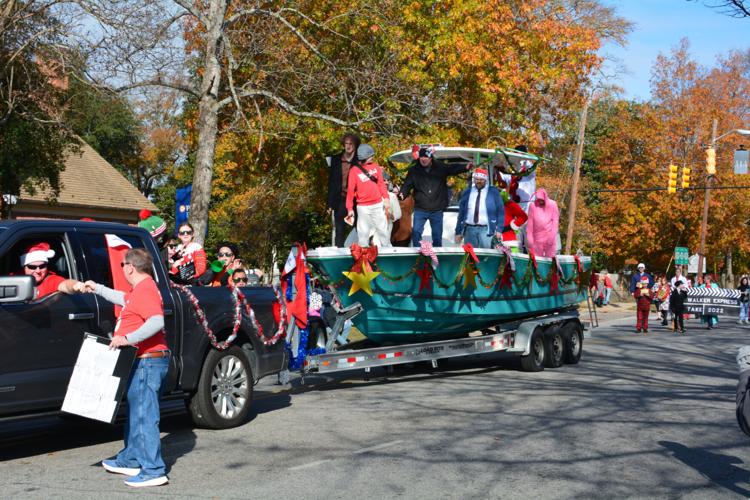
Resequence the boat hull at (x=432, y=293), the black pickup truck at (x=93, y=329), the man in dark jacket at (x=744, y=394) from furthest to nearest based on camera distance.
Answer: the boat hull at (x=432, y=293) → the black pickup truck at (x=93, y=329) → the man in dark jacket at (x=744, y=394)

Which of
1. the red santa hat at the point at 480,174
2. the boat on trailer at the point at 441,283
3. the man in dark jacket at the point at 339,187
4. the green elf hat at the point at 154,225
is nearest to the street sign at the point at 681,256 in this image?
the boat on trailer at the point at 441,283

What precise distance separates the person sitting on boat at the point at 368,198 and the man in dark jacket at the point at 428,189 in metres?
0.97

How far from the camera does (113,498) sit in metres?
6.61

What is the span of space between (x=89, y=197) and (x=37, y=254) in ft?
109

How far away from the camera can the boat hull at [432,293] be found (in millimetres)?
12219

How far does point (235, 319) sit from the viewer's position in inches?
383

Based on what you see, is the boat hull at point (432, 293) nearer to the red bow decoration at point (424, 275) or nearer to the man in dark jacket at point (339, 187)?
the red bow decoration at point (424, 275)

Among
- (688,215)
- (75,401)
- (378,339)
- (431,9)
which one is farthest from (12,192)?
(688,215)

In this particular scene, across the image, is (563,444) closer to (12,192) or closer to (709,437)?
(709,437)

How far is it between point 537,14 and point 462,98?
574 cm

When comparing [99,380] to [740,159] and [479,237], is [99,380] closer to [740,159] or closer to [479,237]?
[479,237]

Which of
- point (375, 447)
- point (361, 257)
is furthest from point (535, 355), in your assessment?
point (375, 447)

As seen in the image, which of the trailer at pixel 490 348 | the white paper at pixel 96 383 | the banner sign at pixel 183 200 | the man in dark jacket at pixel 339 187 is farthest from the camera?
the banner sign at pixel 183 200

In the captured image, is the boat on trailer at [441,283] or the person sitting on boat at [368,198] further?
the person sitting on boat at [368,198]
